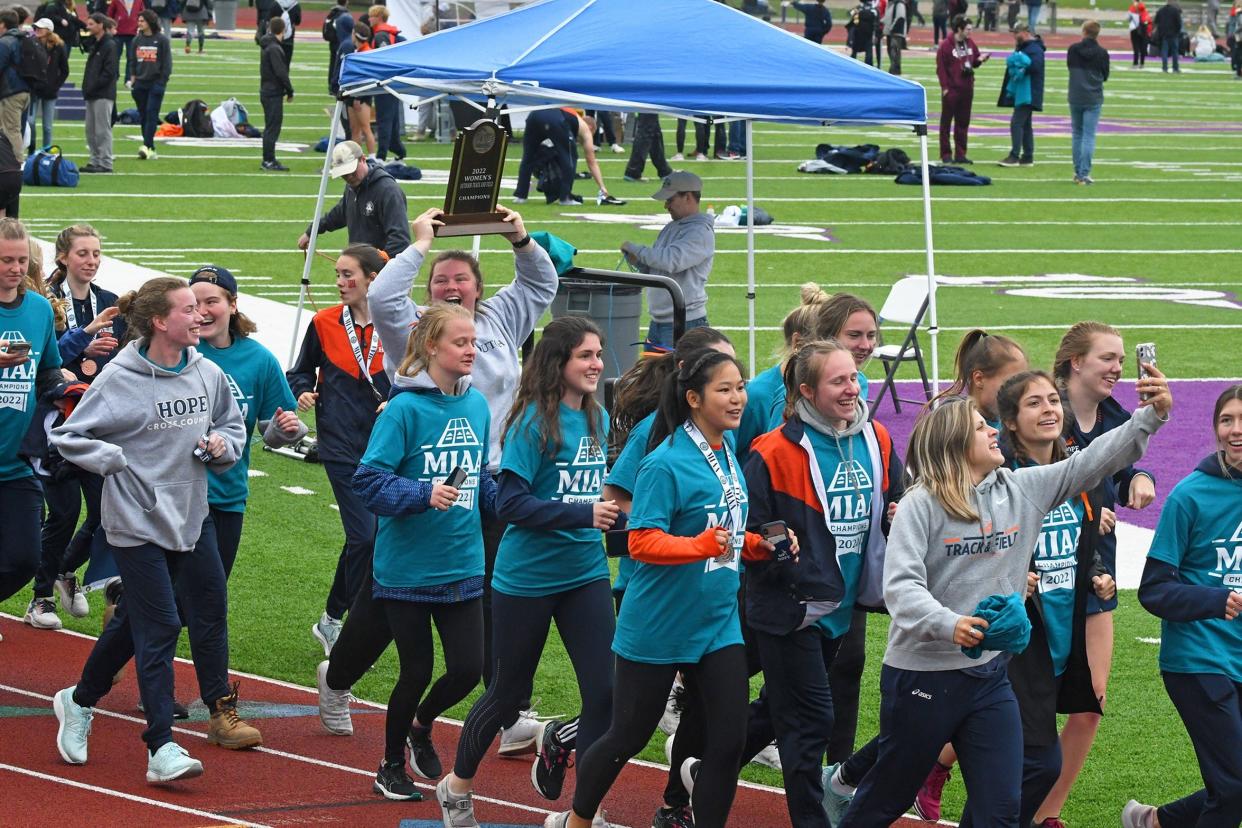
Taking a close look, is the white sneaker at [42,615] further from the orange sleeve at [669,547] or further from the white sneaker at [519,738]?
the orange sleeve at [669,547]

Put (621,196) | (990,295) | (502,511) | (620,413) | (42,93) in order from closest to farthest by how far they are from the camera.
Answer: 1. (502,511)
2. (620,413)
3. (990,295)
4. (42,93)
5. (621,196)

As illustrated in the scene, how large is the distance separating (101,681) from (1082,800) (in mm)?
3809

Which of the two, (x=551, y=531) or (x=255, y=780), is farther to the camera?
(x=255, y=780)

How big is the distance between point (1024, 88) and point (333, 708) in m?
24.1

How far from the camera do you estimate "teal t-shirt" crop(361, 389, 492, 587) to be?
6676 mm

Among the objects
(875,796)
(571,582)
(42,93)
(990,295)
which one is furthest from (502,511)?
(42,93)

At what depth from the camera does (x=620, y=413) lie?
6988 millimetres

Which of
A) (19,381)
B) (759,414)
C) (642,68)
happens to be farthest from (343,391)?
(642,68)

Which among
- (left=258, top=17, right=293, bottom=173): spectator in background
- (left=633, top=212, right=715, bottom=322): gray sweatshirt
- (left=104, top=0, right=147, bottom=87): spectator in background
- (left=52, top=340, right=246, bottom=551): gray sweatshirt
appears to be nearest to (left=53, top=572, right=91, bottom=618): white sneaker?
(left=52, top=340, right=246, bottom=551): gray sweatshirt

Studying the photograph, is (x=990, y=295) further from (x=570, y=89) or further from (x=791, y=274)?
(x=570, y=89)

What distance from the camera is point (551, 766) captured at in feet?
22.0

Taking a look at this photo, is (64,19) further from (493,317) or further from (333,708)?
(333,708)

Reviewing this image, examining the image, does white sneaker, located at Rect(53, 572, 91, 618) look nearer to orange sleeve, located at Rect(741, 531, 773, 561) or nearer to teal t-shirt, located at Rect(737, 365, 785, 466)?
teal t-shirt, located at Rect(737, 365, 785, 466)

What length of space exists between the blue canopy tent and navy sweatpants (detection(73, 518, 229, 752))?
442 centimetres
